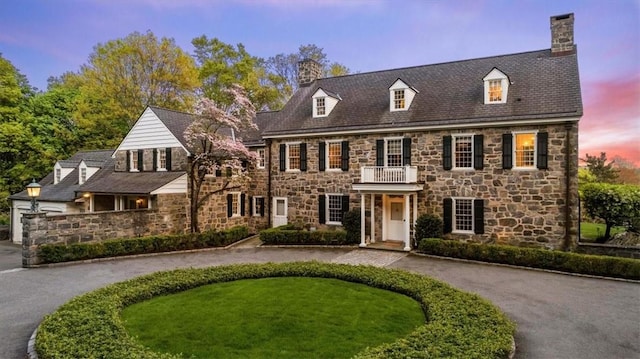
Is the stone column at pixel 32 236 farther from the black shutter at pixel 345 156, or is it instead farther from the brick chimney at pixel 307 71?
the brick chimney at pixel 307 71

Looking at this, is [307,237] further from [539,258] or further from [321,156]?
[539,258]

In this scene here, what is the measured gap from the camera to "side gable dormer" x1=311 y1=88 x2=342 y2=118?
20734 millimetres

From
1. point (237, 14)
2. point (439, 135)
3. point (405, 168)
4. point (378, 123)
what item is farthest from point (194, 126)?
point (439, 135)

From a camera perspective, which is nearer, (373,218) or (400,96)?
(373,218)

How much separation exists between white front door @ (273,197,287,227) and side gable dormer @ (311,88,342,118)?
5335 mm

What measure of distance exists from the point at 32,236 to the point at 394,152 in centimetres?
1569

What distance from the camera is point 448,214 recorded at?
1683cm

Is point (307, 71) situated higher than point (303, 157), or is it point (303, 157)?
point (307, 71)

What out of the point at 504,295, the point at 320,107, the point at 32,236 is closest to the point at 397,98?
the point at 320,107

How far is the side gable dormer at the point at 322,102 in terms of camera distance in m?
20.7

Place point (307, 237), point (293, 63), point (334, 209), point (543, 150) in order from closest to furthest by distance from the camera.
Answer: point (543, 150) → point (307, 237) → point (334, 209) → point (293, 63)

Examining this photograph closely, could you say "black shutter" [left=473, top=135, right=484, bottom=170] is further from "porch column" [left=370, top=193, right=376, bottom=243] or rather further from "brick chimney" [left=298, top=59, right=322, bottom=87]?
"brick chimney" [left=298, top=59, right=322, bottom=87]

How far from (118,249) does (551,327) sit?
15611 millimetres

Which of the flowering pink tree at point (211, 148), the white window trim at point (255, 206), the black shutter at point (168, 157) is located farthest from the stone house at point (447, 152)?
the black shutter at point (168, 157)
